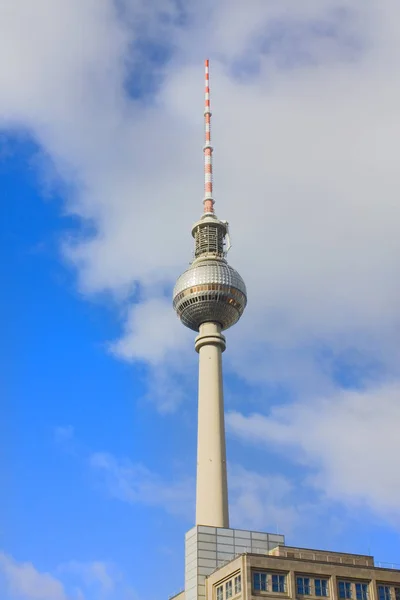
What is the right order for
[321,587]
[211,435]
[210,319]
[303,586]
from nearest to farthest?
1. [303,586]
2. [321,587]
3. [211,435]
4. [210,319]

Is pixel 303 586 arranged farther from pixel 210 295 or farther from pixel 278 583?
pixel 210 295

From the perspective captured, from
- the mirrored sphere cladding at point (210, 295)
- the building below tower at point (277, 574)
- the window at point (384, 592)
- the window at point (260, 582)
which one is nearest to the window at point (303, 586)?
the building below tower at point (277, 574)

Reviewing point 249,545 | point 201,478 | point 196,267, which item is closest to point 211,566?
point 249,545

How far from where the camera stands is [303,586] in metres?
82.2

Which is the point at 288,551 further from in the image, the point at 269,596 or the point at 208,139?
the point at 208,139

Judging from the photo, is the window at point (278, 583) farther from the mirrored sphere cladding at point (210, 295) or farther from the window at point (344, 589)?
the mirrored sphere cladding at point (210, 295)

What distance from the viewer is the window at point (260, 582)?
8012cm

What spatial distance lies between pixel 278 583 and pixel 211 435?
155ft

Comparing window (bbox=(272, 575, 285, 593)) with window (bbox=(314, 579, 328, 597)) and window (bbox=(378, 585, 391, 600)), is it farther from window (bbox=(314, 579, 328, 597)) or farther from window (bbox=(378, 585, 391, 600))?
window (bbox=(378, 585, 391, 600))

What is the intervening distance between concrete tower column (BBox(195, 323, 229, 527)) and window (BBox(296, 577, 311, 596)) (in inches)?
Result: 1406

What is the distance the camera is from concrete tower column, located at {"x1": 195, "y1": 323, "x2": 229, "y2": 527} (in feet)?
394

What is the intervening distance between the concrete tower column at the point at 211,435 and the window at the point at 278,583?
3617cm

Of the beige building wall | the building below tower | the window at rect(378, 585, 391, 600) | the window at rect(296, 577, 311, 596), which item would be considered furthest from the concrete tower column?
the window at rect(296, 577, 311, 596)

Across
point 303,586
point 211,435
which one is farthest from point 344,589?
point 211,435
